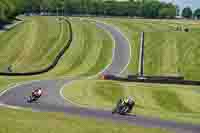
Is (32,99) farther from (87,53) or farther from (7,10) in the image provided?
(7,10)

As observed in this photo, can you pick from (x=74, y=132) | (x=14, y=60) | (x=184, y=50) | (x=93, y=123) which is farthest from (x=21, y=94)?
(x=184, y=50)

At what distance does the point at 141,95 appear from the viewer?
50562 mm

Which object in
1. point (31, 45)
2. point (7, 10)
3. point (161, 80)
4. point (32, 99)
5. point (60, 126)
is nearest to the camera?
point (60, 126)

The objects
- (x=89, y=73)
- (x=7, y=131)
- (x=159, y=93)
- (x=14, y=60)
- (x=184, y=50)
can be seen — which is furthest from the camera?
(x=184, y=50)

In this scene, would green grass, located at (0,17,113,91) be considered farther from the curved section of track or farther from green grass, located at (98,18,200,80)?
green grass, located at (98,18,200,80)

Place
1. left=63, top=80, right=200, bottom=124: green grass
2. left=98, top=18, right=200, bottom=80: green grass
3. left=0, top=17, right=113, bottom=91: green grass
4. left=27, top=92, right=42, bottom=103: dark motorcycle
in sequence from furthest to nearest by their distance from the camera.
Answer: left=98, top=18, right=200, bottom=80: green grass
left=0, top=17, right=113, bottom=91: green grass
left=63, top=80, right=200, bottom=124: green grass
left=27, top=92, right=42, bottom=103: dark motorcycle

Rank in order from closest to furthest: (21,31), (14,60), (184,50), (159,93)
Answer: (159,93) → (14,60) → (184,50) → (21,31)

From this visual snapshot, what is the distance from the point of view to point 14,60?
279 feet

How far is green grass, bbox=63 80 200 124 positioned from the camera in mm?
46312

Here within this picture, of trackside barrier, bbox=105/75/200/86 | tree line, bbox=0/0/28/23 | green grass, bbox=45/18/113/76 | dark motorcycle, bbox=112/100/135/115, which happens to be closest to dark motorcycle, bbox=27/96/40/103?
dark motorcycle, bbox=112/100/135/115

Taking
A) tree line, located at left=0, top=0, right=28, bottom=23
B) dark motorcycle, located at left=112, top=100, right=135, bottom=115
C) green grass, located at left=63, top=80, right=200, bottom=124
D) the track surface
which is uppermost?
tree line, located at left=0, top=0, right=28, bottom=23

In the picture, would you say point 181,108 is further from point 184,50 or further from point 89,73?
point 184,50

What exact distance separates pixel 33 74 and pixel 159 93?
2595 centimetres

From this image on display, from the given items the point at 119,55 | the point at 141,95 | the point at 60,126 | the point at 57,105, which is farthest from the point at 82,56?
the point at 60,126
